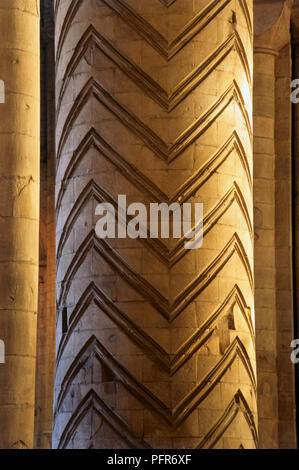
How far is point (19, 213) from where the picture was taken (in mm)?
13031

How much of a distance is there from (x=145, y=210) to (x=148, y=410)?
1409 mm

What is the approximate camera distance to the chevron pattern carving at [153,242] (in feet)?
25.3

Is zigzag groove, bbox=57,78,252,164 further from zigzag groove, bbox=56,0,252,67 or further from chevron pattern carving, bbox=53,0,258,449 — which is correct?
zigzag groove, bbox=56,0,252,67

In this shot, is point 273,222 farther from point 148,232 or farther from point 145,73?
point 148,232

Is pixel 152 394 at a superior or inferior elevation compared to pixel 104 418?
superior

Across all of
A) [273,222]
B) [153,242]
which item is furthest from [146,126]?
[273,222]

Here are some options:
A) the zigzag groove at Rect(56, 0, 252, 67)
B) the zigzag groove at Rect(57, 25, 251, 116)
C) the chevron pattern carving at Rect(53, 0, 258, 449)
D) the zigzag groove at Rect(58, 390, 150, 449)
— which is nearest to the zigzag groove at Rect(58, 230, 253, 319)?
the chevron pattern carving at Rect(53, 0, 258, 449)

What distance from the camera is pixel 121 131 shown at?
26.2ft

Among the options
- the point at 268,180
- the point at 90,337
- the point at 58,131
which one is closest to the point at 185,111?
the point at 58,131

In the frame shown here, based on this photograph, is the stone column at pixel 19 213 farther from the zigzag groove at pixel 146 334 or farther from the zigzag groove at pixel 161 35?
the zigzag groove at pixel 161 35

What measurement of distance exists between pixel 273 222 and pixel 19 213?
5.92 metres

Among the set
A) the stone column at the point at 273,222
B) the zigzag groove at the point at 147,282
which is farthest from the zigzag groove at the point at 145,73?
the stone column at the point at 273,222

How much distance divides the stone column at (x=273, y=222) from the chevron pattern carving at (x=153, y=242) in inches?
349
